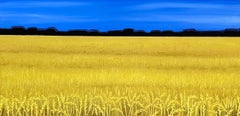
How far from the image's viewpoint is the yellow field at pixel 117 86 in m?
6.49

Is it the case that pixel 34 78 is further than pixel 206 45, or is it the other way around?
pixel 206 45

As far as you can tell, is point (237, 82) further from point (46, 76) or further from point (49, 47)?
point (49, 47)

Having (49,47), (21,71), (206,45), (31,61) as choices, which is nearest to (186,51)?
(206,45)

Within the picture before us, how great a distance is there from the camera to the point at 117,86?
985 cm

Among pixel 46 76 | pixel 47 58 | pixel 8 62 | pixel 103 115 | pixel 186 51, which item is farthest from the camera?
pixel 186 51

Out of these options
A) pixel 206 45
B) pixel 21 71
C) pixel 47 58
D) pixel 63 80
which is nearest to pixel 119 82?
pixel 63 80

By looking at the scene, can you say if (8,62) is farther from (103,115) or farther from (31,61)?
(103,115)

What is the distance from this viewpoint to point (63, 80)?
1122 centimetres

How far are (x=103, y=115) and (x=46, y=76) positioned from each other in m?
5.81

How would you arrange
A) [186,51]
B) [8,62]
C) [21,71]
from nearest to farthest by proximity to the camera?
[21,71] < [8,62] < [186,51]

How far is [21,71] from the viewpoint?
13055mm

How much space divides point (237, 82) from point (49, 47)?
1545 cm

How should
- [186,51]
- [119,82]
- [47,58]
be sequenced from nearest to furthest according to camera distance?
[119,82] < [47,58] < [186,51]

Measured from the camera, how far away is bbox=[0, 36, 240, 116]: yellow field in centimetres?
649
